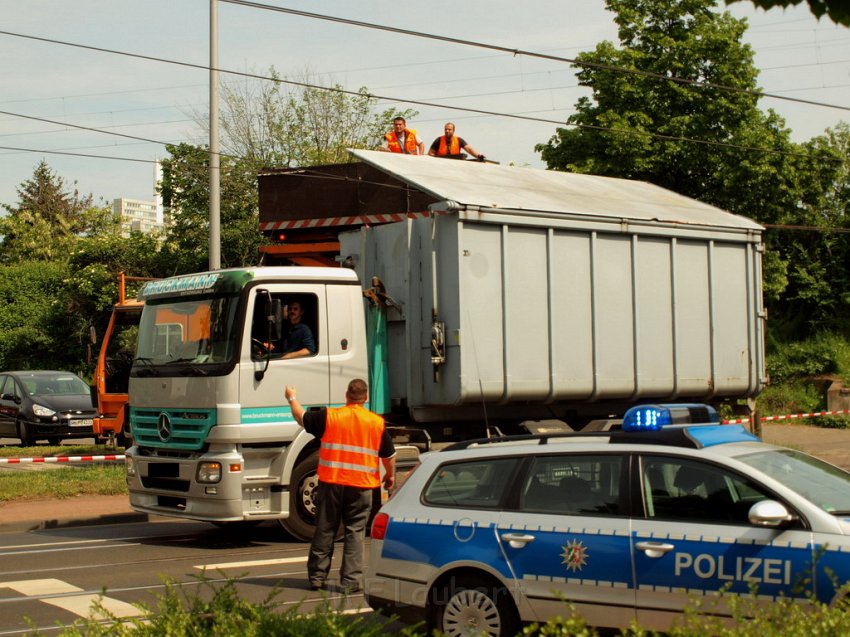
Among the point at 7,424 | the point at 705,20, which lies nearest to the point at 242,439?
the point at 7,424

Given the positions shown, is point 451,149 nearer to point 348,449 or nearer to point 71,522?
point 71,522

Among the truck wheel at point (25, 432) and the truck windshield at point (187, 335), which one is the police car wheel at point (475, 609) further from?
the truck wheel at point (25, 432)

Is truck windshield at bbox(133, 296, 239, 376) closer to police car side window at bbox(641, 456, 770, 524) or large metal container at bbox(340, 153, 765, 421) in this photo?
large metal container at bbox(340, 153, 765, 421)

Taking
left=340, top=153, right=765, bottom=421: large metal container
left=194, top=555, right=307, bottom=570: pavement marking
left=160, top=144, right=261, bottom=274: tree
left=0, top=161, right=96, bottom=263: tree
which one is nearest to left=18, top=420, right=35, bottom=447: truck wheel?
left=340, top=153, right=765, bottom=421: large metal container

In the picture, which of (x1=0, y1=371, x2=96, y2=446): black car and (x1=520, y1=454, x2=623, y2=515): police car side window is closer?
(x1=520, y1=454, x2=623, y2=515): police car side window

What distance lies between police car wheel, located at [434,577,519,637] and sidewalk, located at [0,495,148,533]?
844 cm

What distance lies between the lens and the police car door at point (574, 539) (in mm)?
6184

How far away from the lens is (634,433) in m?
6.72

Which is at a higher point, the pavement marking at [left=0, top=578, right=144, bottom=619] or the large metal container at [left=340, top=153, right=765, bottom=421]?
the large metal container at [left=340, top=153, right=765, bottom=421]

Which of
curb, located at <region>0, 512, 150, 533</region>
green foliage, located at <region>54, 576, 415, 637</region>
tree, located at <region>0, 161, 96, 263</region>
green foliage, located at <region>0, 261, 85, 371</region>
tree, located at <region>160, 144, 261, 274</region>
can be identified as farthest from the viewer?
tree, located at <region>0, 161, 96, 263</region>

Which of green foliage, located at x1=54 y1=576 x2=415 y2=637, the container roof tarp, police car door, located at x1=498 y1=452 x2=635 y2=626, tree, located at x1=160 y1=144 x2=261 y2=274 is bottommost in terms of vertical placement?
green foliage, located at x1=54 y1=576 x2=415 y2=637

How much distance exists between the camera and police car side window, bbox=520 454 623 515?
6.43 metres

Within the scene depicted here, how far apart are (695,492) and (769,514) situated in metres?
0.52

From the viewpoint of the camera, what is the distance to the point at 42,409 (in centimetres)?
2375
